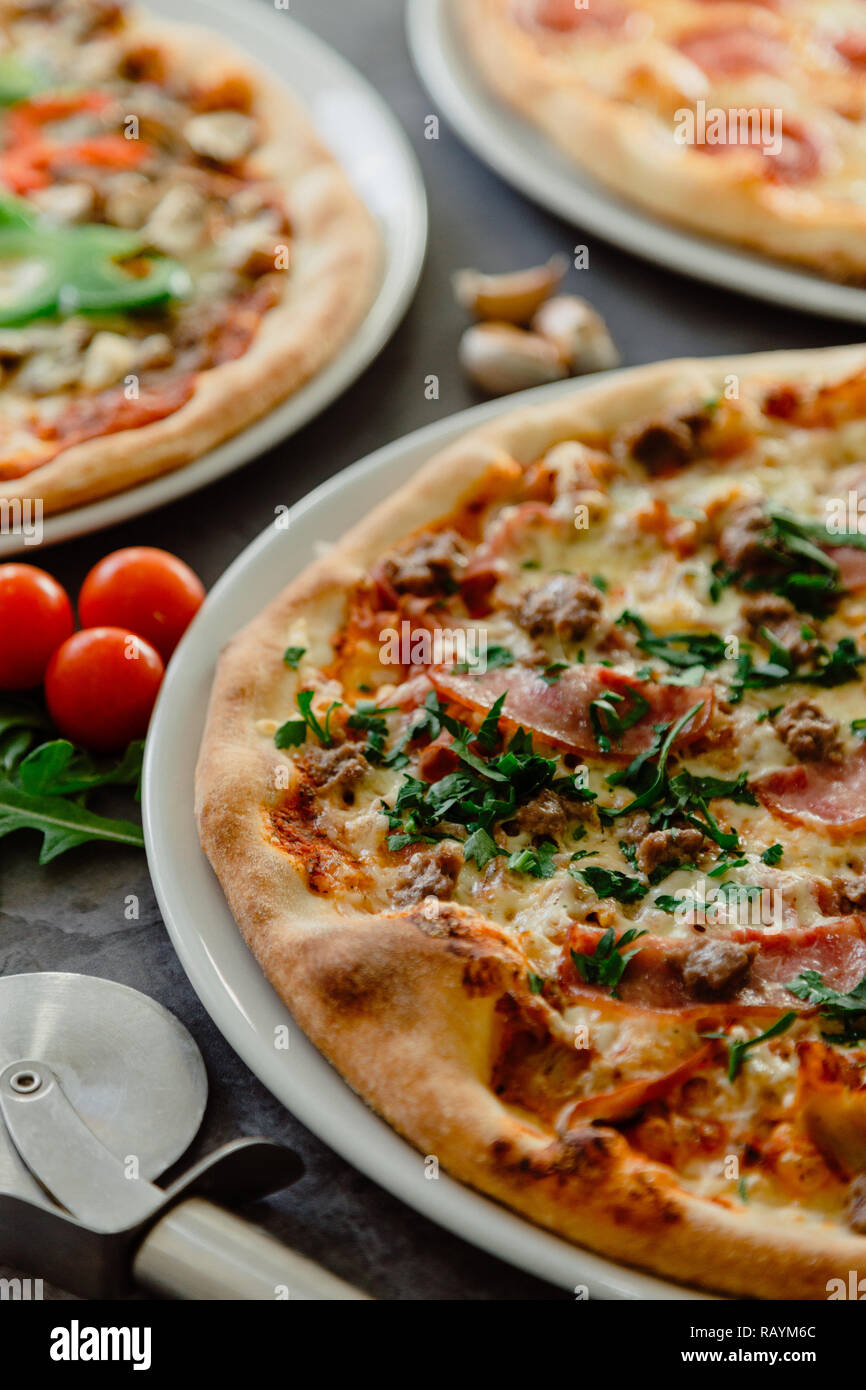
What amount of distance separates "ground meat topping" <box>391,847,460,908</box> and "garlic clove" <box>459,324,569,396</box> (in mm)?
2327

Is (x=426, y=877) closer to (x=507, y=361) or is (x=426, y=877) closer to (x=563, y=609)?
(x=563, y=609)

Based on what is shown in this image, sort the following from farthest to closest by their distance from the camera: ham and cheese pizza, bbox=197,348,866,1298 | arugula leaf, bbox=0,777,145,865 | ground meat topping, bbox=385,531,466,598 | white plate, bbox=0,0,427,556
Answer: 1. white plate, bbox=0,0,427,556
2. ground meat topping, bbox=385,531,466,598
3. arugula leaf, bbox=0,777,145,865
4. ham and cheese pizza, bbox=197,348,866,1298

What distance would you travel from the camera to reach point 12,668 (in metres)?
3.82

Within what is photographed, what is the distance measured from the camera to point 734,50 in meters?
6.52

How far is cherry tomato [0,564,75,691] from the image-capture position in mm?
3791

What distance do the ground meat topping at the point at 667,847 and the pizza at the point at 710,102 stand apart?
122 inches

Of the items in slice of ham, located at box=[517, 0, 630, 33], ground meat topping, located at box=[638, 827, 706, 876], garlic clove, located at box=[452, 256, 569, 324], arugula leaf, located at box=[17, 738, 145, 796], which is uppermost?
slice of ham, located at box=[517, 0, 630, 33]

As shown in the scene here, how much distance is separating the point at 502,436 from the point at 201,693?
1.27 metres

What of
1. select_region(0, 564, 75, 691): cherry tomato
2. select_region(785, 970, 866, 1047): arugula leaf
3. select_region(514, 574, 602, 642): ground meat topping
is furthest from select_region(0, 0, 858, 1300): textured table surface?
select_region(514, 574, 602, 642): ground meat topping

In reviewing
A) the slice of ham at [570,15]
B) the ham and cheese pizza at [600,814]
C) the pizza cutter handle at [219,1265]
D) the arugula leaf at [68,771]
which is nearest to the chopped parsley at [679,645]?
the ham and cheese pizza at [600,814]

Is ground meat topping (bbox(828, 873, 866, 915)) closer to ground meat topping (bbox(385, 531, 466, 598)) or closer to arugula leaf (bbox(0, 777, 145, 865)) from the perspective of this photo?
ground meat topping (bbox(385, 531, 466, 598))

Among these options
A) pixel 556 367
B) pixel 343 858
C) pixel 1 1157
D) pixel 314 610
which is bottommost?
pixel 1 1157
